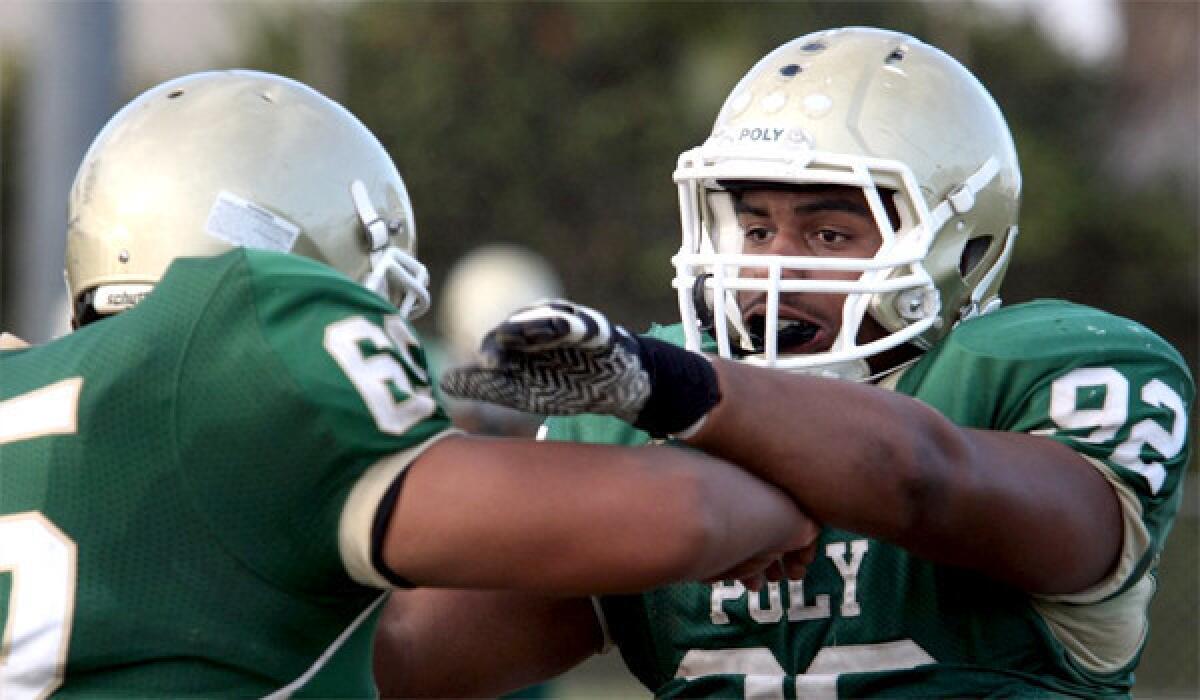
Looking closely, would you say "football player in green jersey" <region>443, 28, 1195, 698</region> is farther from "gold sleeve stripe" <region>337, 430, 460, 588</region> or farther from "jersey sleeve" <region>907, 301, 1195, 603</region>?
"gold sleeve stripe" <region>337, 430, 460, 588</region>

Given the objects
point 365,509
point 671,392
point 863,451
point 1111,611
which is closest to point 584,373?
point 671,392

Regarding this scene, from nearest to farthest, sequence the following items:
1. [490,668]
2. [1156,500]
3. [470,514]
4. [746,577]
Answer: [470,514]
[746,577]
[1156,500]
[490,668]

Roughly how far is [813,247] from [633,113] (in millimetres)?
14523

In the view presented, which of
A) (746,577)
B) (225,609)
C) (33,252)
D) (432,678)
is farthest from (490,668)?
(33,252)

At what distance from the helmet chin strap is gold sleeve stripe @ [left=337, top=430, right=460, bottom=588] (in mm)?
601

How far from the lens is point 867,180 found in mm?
2945

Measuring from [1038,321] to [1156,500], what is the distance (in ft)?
1.10

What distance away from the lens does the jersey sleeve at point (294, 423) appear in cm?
212

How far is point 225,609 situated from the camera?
7.22 ft

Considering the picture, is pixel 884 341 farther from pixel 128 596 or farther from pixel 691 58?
pixel 691 58

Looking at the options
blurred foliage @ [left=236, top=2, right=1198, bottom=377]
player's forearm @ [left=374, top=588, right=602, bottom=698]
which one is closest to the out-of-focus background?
blurred foliage @ [left=236, top=2, right=1198, bottom=377]

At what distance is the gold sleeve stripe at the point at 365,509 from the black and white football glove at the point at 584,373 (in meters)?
0.13

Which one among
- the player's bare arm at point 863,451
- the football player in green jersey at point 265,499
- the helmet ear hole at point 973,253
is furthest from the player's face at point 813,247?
the football player in green jersey at point 265,499

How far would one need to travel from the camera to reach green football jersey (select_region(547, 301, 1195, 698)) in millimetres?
2691
